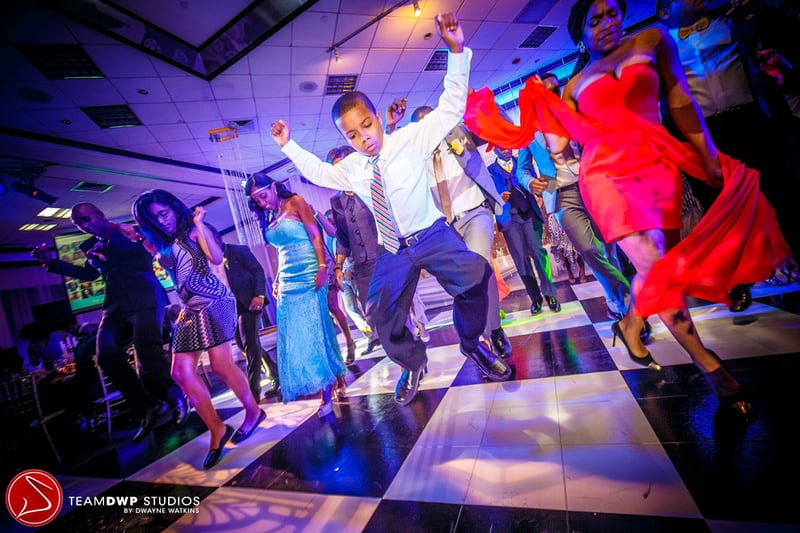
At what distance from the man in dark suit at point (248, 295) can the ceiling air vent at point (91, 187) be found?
689 centimetres

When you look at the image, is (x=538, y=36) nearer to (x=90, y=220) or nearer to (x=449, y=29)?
(x=449, y=29)

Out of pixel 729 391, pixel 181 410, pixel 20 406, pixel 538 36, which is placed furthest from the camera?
pixel 538 36

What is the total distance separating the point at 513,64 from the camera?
26.1 feet

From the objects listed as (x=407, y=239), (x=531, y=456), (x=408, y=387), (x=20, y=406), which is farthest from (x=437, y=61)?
(x=20, y=406)

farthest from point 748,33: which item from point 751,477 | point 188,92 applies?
point 188,92

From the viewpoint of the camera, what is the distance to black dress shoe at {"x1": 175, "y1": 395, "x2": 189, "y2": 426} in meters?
3.01

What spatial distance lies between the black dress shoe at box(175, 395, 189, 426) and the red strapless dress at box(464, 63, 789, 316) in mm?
3706

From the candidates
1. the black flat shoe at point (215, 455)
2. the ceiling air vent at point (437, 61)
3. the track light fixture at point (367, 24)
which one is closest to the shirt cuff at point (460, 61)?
the black flat shoe at point (215, 455)

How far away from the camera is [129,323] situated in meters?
3.14

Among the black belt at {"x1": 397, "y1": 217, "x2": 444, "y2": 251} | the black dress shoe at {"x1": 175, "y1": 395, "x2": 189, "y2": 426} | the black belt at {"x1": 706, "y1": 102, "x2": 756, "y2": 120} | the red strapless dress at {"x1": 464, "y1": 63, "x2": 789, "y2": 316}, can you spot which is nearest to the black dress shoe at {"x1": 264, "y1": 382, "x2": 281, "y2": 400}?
the black dress shoe at {"x1": 175, "y1": 395, "x2": 189, "y2": 426}

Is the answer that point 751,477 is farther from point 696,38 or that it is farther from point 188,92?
point 188,92

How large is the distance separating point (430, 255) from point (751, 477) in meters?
1.32

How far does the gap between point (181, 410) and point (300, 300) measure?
1906 mm

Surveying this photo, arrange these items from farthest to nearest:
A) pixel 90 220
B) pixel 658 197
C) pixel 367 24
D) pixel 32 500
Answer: pixel 367 24 < pixel 90 220 < pixel 32 500 < pixel 658 197
